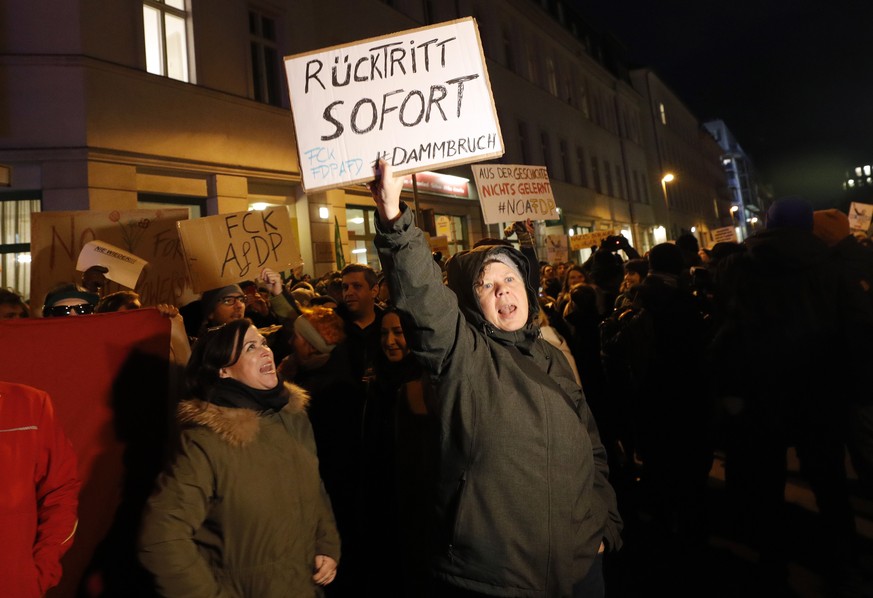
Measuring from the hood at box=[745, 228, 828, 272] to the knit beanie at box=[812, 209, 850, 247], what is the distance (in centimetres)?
104

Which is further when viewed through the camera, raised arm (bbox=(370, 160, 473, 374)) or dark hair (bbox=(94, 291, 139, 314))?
dark hair (bbox=(94, 291, 139, 314))

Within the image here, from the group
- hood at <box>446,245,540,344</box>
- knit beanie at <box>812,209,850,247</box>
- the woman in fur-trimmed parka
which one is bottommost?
the woman in fur-trimmed parka

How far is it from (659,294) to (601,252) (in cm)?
164

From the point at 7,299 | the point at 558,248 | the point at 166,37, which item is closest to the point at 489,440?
the point at 7,299

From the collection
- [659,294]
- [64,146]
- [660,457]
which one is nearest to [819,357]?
[659,294]

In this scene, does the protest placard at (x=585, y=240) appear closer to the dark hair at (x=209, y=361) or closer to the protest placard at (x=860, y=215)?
the protest placard at (x=860, y=215)

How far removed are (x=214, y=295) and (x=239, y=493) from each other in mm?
2390

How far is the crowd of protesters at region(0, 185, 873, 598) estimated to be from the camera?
1.69 m

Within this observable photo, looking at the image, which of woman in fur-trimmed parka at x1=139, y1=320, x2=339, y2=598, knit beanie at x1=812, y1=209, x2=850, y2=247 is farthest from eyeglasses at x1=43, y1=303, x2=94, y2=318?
knit beanie at x1=812, y1=209, x2=850, y2=247

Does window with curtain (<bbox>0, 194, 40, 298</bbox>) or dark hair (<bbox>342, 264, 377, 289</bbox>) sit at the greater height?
window with curtain (<bbox>0, 194, 40, 298</bbox>)

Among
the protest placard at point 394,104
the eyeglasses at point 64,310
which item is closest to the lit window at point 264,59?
the eyeglasses at point 64,310

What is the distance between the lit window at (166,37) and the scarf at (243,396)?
9293 mm

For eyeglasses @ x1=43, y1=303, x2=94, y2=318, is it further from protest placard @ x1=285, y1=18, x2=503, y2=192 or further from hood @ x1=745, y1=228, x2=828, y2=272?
hood @ x1=745, y1=228, x2=828, y2=272

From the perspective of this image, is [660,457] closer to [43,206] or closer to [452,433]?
[452,433]
